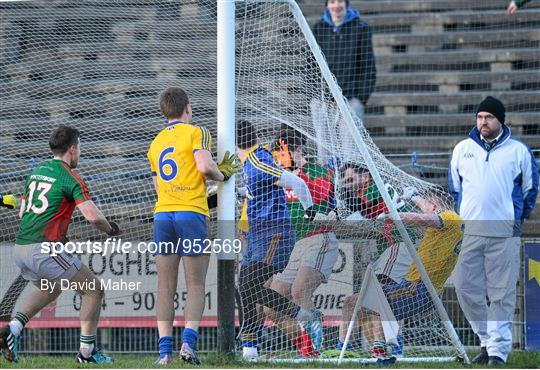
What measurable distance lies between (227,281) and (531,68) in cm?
770

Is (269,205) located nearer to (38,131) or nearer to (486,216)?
(486,216)

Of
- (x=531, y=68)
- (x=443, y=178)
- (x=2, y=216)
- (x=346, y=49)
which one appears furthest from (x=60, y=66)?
(x=531, y=68)

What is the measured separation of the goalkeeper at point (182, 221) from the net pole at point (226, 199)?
0.96ft

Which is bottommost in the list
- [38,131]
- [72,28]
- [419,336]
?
[419,336]

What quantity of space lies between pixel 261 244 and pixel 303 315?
585 millimetres

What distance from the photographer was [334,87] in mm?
8219

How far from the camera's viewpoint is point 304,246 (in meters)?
8.61

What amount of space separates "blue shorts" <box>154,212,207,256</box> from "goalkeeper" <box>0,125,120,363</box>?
0.39 m

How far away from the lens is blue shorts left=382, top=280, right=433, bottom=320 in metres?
8.40

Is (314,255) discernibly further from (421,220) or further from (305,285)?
(421,220)

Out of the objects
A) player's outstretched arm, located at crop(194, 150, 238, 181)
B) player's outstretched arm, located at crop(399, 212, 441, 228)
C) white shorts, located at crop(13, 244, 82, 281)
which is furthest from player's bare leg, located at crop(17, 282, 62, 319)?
player's outstretched arm, located at crop(399, 212, 441, 228)

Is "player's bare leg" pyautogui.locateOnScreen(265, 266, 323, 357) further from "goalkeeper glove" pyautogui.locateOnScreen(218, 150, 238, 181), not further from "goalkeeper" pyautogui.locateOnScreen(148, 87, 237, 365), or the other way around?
"goalkeeper glove" pyautogui.locateOnScreen(218, 150, 238, 181)

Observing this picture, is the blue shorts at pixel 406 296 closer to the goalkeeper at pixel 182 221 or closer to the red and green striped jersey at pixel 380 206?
the red and green striped jersey at pixel 380 206

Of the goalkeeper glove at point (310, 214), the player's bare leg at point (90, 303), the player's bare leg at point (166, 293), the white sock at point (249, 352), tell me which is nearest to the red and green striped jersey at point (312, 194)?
the goalkeeper glove at point (310, 214)
